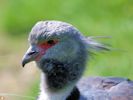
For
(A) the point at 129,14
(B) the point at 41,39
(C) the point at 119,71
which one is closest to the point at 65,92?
(B) the point at 41,39

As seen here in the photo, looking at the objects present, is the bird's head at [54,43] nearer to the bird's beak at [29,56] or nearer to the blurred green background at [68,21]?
the bird's beak at [29,56]

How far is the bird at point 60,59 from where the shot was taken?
14.9 feet

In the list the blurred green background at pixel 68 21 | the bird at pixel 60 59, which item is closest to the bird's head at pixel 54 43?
the bird at pixel 60 59

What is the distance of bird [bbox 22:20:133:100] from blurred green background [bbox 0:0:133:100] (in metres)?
1.49

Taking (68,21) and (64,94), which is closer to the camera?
(64,94)

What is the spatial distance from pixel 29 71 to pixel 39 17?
931 mm

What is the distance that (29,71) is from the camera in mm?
6961

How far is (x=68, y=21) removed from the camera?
743 cm

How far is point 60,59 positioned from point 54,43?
0.34 feet

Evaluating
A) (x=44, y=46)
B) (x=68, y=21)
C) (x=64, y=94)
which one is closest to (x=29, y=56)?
(x=44, y=46)

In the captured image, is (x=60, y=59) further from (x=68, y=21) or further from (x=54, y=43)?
(x=68, y=21)

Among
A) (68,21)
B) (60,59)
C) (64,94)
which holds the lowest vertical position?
(68,21)

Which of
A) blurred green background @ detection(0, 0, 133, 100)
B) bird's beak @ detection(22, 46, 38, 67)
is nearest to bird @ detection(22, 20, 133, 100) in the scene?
bird's beak @ detection(22, 46, 38, 67)

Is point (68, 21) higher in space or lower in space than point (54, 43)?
lower
